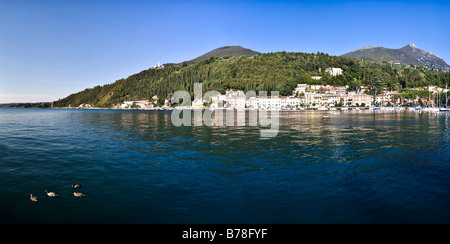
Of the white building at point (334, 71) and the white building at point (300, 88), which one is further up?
the white building at point (334, 71)

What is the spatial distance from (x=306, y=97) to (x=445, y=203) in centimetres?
14672

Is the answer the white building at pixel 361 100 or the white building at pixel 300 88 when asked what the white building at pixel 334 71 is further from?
the white building at pixel 361 100

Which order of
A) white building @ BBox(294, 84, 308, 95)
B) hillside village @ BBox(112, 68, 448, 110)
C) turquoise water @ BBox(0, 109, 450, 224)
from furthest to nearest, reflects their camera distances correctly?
1. white building @ BBox(294, 84, 308, 95)
2. hillside village @ BBox(112, 68, 448, 110)
3. turquoise water @ BBox(0, 109, 450, 224)

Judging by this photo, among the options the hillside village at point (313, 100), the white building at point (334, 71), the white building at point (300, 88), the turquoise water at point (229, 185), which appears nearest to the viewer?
the turquoise water at point (229, 185)

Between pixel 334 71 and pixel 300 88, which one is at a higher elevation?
pixel 334 71

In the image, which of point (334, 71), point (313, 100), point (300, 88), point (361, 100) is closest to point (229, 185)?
point (313, 100)

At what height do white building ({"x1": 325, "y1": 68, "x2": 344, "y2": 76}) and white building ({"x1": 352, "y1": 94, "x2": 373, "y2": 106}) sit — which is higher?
white building ({"x1": 325, "y1": 68, "x2": 344, "y2": 76})

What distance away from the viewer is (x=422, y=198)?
9625 millimetres

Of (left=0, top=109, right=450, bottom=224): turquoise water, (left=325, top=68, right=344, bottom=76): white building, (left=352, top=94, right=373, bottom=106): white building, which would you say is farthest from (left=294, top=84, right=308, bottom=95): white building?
(left=0, top=109, right=450, bottom=224): turquoise water

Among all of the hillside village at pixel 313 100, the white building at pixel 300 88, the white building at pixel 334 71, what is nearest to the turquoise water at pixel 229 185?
the hillside village at pixel 313 100

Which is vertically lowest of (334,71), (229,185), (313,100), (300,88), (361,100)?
(229,185)

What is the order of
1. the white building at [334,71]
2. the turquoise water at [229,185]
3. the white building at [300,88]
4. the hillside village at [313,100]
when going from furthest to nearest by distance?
the white building at [334,71], the white building at [300,88], the hillside village at [313,100], the turquoise water at [229,185]

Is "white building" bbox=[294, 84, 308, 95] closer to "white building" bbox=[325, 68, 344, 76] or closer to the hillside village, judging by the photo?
the hillside village

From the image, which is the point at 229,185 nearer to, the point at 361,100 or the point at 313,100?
the point at 313,100
